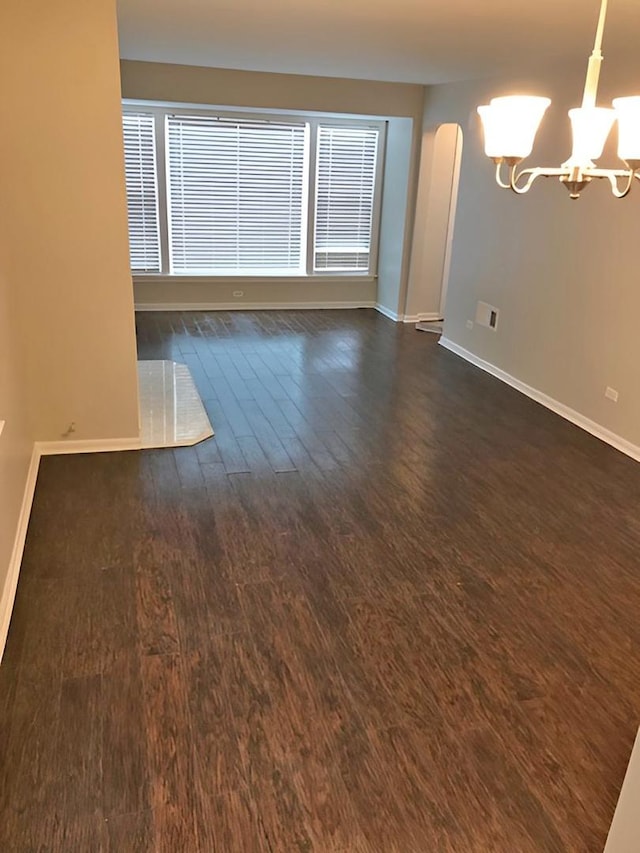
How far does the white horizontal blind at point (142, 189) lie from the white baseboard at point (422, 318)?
2932mm

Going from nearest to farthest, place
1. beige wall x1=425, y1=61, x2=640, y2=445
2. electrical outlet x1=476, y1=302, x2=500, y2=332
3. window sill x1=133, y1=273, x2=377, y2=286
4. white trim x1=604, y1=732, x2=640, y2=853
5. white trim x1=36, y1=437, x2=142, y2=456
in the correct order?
white trim x1=604, y1=732, x2=640, y2=853 < white trim x1=36, y1=437, x2=142, y2=456 < beige wall x1=425, y1=61, x2=640, y2=445 < electrical outlet x1=476, y1=302, x2=500, y2=332 < window sill x1=133, y1=273, x2=377, y2=286

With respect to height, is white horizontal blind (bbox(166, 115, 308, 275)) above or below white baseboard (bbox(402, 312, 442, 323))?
above

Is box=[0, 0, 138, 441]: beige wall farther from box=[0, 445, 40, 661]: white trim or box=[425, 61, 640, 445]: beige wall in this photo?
box=[425, 61, 640, 445]: beige wall

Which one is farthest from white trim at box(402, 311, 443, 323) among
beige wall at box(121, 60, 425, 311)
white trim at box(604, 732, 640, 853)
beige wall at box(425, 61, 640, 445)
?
white trim at box(604, 732, 640, 853)

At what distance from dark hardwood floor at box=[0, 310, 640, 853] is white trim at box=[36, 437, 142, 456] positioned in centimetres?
8

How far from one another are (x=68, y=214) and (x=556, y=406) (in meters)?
3.63

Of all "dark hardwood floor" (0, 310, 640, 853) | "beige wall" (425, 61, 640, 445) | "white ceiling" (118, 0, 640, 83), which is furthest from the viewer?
"beige wall" (425, 61, 640, 445)

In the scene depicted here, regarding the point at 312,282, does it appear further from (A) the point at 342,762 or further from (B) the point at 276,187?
(A) the point at 342,762

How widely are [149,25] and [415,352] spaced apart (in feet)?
11.6

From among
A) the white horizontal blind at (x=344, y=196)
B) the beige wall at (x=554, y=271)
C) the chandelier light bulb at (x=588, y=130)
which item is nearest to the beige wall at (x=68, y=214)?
the chandelier light bulb at (x=588, y=130)

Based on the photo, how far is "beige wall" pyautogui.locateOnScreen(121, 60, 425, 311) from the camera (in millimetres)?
6523

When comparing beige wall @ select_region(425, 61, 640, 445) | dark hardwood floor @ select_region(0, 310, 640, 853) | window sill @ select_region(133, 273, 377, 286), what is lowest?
dark hardwood floor @ select_region(0, 310, 640, 853)

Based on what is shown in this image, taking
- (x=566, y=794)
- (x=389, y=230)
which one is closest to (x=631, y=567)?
(x=566, y=794)

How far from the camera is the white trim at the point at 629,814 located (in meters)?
1.51
